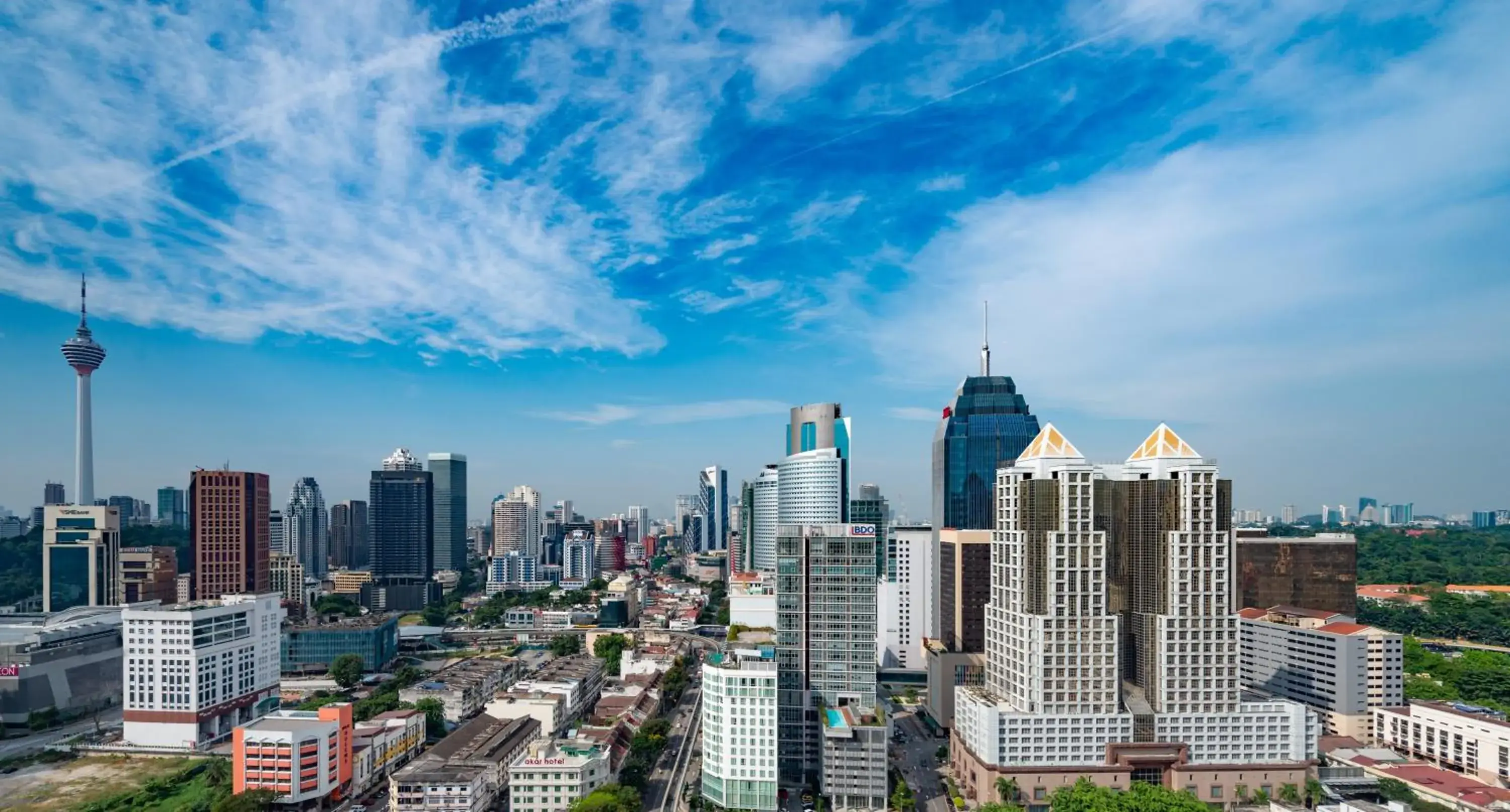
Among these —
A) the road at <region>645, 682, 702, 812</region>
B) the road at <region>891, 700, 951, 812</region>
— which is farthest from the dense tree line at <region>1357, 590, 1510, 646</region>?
the road at <region>645, 682, 702, 812</region>

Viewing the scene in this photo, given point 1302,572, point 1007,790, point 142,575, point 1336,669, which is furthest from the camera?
point 142,575

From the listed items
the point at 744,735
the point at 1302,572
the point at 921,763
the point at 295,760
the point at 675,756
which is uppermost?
the point at 1302,572

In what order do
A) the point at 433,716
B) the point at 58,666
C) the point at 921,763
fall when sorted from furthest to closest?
the point at 58,666 < the point at 433,716 < the point at 921,763

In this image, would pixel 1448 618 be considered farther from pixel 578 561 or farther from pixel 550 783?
pixel 578 561

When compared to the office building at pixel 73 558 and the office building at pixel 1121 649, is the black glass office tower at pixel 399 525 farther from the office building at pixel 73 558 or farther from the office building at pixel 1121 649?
the office building at pixel 1121 649

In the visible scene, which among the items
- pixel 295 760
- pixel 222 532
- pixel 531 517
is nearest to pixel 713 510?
pixel 531 517

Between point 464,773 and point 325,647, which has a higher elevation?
point 464,773

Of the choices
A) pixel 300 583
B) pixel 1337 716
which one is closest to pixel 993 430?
pixel 1337 716

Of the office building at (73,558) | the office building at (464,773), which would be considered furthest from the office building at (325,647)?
the office building at (464,773)
